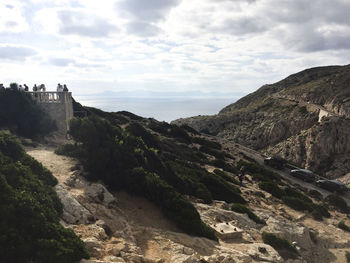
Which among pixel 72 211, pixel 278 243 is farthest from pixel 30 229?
pixel 278 243

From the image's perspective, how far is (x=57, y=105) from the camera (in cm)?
2872

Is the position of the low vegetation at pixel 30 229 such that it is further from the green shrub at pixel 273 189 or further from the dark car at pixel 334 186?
the dark car at pixel 334 186

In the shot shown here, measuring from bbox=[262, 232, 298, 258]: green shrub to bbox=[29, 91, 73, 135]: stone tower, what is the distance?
2084cm

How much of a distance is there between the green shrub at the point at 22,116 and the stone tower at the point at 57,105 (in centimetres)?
79

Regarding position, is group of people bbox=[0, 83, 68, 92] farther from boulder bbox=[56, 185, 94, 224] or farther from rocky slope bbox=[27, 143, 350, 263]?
boulder bbox=[56, 185, 94, 224]

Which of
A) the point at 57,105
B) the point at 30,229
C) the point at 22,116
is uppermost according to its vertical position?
the point at 57,105

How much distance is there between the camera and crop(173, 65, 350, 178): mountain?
59844mm

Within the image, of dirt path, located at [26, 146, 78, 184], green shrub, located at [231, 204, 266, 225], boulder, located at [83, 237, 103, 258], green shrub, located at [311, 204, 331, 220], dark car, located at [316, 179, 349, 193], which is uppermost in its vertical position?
dirt path, located at [26, 146, 78, 184]

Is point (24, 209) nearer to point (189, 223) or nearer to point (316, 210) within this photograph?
point (189, 223)

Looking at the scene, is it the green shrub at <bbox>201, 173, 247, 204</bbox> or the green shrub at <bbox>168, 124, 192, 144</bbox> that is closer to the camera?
the green shrub at <bbox>201, 173, 247, 204</bbox>

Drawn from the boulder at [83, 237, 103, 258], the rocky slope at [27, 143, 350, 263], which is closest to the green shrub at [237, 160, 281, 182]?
the rocky slope at [27, 143, 350, 263]

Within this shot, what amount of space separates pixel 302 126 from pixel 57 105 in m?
60.7

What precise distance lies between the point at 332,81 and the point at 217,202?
7617 cm

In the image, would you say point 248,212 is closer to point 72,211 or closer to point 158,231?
point 158,231
